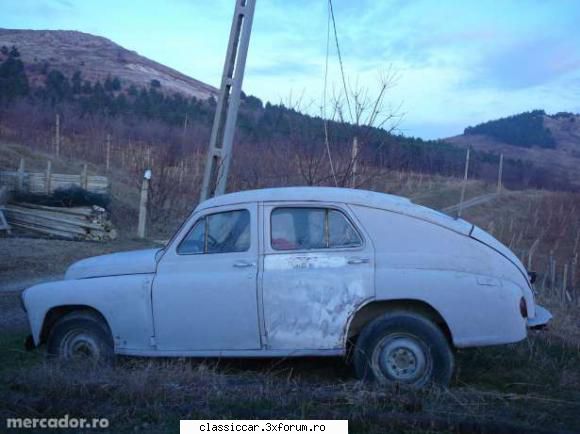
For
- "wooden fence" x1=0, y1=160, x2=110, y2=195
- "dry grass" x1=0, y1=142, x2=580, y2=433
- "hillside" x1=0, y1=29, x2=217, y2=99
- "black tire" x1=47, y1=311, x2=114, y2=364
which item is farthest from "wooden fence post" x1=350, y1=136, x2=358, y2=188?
"hillside" x1=0, y1=29, x2=217, y2=99

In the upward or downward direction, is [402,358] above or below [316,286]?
below

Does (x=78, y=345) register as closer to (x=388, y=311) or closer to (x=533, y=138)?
(x=388, y=311)

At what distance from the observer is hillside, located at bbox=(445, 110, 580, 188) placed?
5803cm

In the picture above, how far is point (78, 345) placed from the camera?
245 inches

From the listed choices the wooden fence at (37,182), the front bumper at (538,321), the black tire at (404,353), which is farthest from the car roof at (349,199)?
the wooden fence at (37,182)

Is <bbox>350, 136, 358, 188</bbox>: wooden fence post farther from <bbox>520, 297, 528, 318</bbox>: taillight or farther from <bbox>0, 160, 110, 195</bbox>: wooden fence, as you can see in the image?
<bbox>0, 160, 110, 195</bbox>: wooden fence

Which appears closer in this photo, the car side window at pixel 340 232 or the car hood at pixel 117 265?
the car side window at pixel 340 232

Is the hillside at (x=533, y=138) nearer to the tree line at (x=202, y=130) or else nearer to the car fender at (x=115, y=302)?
the tree line at (x=202, y=130)

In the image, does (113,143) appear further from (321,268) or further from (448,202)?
(321,268)

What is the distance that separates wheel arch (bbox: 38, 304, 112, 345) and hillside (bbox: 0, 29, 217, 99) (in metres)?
61.4

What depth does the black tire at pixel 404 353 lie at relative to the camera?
5.50 meters

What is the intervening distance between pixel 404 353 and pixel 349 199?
1.38 metres

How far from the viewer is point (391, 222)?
584 cm

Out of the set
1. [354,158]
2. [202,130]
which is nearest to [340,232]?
[354,158]
